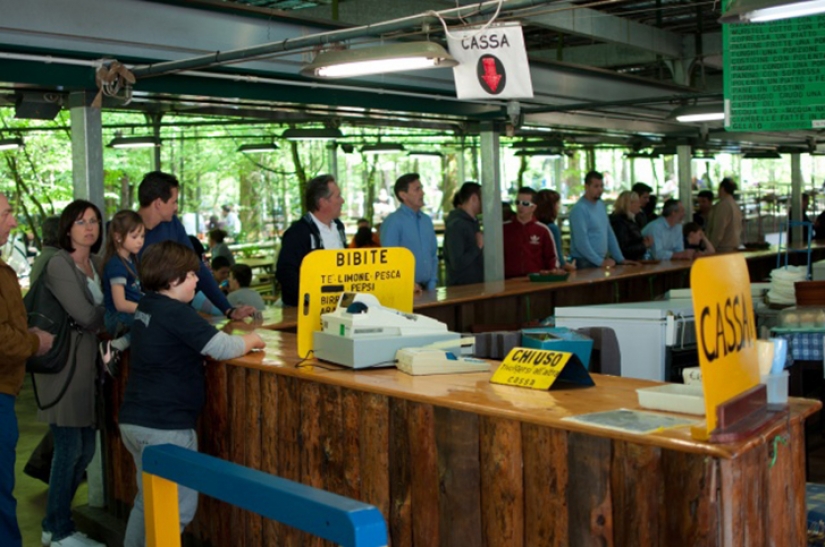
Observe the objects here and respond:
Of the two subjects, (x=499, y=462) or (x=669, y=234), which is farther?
(x=669, y=234)

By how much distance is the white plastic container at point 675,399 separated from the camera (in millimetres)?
2747

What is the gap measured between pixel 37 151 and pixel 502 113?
28.2ft

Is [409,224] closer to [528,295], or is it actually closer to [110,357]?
[528,295]

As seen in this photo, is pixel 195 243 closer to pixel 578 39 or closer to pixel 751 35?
pixel 751 35

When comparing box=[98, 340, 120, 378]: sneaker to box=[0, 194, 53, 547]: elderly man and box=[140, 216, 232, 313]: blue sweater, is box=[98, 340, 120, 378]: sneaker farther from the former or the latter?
box=[140, 216, 232, 313]: blue sweater

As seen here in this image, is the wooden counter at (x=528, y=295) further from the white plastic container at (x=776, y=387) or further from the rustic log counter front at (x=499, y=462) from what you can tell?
the white plastic container at (x=776, y=387)

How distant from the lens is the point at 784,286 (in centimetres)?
611

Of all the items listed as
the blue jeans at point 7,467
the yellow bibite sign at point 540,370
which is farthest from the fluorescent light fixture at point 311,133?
the yellow bibite sign at point 540,370

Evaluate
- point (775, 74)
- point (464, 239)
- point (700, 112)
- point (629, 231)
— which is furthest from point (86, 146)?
point (629, 231)

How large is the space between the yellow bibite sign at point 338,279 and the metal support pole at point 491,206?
18.7 feet

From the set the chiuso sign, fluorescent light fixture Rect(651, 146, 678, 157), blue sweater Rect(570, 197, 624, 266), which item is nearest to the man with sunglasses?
blue sweater Rect(570, 197, 624, 266)

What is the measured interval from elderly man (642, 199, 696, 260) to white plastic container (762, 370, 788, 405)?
7.90 m

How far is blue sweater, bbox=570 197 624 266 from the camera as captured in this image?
9.12 metres

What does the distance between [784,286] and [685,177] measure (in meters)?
8.70
